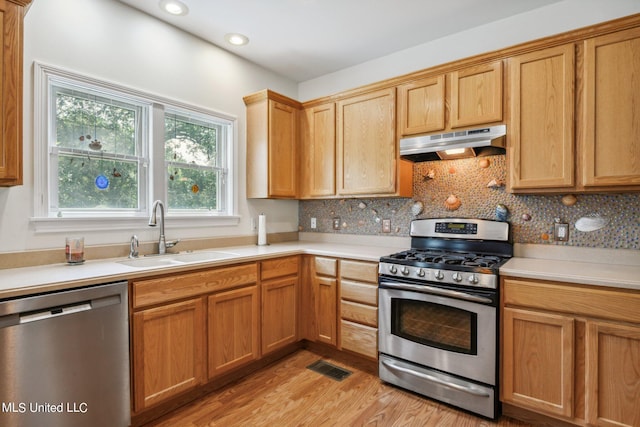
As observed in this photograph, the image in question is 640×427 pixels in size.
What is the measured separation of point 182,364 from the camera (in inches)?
83.3

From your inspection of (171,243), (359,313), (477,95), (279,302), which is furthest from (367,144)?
(171,243)

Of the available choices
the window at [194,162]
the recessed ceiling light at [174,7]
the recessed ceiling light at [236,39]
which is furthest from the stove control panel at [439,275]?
the recessed ceiling light at [174,7]

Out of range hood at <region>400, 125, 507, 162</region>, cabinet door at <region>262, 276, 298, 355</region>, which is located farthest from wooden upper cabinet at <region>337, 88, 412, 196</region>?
cabinet door at <region>262, 276, 298, 355</region>

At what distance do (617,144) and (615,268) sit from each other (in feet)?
2.46

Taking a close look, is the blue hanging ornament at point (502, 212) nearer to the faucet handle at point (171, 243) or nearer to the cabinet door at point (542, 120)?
the cabinet door at point (542, 120)

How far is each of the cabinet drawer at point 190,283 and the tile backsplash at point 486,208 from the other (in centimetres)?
133

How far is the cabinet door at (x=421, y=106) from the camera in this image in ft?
8.56

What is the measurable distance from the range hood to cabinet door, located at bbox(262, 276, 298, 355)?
1.47 metres

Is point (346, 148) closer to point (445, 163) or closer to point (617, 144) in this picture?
point (445, 163)

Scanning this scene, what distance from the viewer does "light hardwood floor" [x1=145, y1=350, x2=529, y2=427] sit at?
2029 millimetres

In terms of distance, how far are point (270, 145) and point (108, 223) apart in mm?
1506

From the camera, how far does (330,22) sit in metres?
2.71

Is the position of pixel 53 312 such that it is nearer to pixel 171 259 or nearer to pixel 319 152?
pixel 171 259

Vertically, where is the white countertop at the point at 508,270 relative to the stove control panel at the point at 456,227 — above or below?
below
